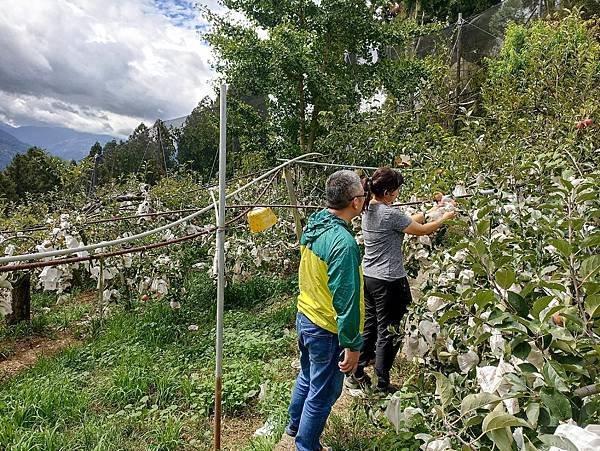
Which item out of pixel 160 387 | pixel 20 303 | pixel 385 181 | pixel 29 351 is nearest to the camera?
pixel 385 181

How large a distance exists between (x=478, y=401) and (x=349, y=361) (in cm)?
97

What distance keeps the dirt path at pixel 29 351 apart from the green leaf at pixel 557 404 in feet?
13.1

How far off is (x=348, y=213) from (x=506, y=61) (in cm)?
754

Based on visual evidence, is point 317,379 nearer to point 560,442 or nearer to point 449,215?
point 449,215

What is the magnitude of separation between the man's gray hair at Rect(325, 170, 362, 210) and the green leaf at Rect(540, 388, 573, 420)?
1149 mm

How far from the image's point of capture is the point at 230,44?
22.9 feet

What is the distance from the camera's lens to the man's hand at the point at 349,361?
64.0 inches

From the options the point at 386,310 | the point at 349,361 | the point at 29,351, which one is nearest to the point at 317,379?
the point at 349,361

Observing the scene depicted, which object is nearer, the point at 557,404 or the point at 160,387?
the point at 557,404

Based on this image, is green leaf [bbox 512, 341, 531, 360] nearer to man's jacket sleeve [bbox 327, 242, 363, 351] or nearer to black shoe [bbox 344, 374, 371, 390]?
man's jacket sleeve [bbox 327, 242, 363, 351]

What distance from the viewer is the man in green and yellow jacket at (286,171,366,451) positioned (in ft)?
5.22

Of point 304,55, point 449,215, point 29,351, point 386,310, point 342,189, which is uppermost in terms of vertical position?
point 304,55

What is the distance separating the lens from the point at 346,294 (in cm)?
158

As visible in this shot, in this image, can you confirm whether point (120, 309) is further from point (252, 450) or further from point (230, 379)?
point (252, 450)
